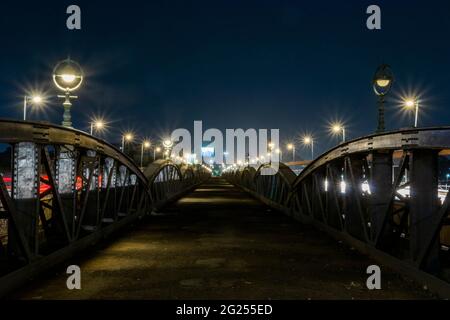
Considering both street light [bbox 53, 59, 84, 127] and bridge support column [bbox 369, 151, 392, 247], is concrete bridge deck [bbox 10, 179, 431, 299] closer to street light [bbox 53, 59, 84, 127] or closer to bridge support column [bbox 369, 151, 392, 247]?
bridge support column [bbox 369, 151, 392, 247]

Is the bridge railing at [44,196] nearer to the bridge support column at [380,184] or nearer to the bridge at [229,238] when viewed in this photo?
the bridge at [229,238]

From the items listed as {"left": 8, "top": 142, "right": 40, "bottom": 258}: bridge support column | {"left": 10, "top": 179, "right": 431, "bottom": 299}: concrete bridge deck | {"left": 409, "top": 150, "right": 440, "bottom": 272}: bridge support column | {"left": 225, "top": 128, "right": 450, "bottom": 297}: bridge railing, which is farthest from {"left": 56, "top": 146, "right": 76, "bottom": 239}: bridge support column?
{"left": 409, "top": 150, "right": 440, "bottom": 272}: bridge support column

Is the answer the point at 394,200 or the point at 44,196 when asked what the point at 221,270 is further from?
the point at 44,196

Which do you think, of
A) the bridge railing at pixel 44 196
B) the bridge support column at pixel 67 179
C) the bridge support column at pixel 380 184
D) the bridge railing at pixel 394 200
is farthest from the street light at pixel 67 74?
the bridge support column at pixel 380 184

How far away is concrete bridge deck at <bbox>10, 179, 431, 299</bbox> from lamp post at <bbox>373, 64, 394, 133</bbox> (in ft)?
10.4

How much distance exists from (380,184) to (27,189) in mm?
6723

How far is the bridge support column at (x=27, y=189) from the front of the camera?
23.4 ft

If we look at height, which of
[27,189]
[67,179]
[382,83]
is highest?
[382,83]

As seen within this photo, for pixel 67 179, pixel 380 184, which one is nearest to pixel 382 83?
pixel 380 184

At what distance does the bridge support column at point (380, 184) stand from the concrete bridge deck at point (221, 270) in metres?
0.96

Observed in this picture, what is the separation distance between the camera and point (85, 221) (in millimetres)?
11250

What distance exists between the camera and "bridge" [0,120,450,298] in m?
6.68

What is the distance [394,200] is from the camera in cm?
866
